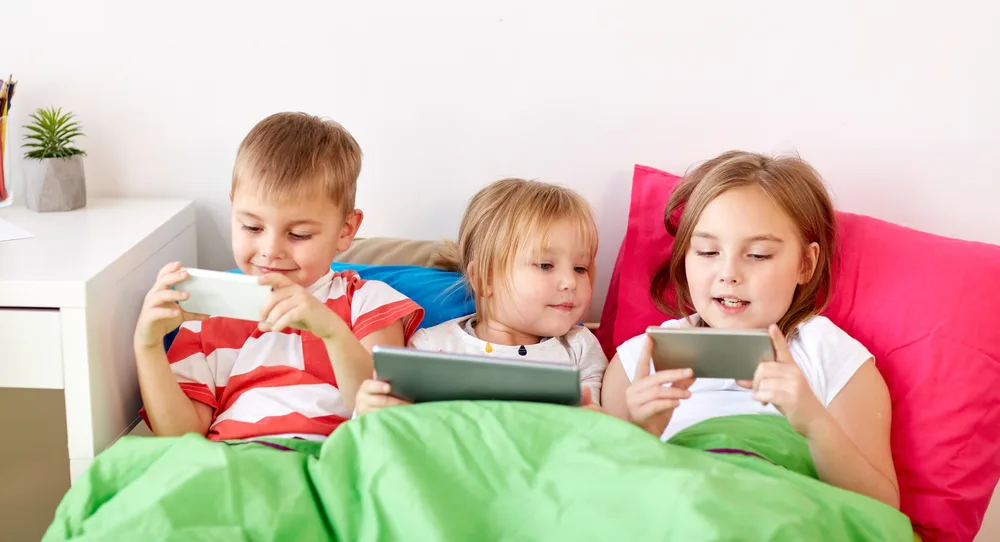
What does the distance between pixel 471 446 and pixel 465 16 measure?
0.87m

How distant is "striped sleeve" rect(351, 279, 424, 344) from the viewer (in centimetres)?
137

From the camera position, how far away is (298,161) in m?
1.33

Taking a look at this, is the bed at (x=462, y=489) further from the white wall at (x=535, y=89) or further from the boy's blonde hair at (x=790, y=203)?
the white wall at (x=535, y=89)

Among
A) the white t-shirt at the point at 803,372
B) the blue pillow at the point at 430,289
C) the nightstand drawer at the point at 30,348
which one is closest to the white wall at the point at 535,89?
the blue pillow at the point at 430,289

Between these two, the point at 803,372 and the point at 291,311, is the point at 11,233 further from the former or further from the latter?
the point at 803,372

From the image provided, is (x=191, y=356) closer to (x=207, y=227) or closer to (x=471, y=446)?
(x=207, y=227)

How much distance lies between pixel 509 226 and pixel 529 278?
3.5 inches

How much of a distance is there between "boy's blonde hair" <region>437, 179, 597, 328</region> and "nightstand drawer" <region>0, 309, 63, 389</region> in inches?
24.4

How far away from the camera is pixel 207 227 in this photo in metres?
1.72

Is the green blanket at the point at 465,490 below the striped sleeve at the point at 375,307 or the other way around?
below

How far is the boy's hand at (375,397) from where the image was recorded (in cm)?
116

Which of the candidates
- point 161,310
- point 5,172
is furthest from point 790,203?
point 5,172

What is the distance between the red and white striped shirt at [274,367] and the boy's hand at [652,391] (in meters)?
0.37

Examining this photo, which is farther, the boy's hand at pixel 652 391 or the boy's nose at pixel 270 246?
the boy's nose at pixel 270 246
